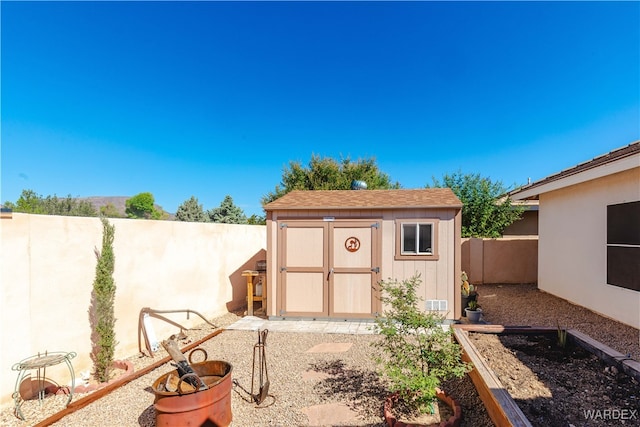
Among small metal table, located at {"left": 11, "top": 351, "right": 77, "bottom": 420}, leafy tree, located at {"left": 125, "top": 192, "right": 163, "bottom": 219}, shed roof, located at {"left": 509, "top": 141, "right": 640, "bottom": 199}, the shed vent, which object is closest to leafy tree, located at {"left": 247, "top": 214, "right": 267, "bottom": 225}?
the shed vent

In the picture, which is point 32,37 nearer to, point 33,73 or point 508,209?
point 33,73

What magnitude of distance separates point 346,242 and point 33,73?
10.3 metres

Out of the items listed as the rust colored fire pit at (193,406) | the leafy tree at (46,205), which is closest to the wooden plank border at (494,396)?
the rust colored fire pit at (193,406)

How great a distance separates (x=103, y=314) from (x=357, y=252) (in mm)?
4639

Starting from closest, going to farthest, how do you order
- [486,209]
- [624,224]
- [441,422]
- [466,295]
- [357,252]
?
[441,422], [624,224], [357,252], [466,295], [486,209]

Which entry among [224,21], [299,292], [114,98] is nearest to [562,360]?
[299,292]

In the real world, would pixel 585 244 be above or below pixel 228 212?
below

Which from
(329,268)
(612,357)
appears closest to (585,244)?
(612,357)

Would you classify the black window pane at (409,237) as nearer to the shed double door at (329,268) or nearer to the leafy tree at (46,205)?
the shed double door at (329,268)

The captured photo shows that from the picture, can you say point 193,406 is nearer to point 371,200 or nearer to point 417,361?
point 417,361

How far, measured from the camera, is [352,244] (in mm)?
6434

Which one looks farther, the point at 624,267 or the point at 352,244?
the point at 352,244

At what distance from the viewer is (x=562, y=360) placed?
3654 mm

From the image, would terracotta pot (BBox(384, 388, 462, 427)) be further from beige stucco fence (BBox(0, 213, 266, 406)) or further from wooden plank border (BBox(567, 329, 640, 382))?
beige stucco fence (BBox(0, 213, 266, 406))
